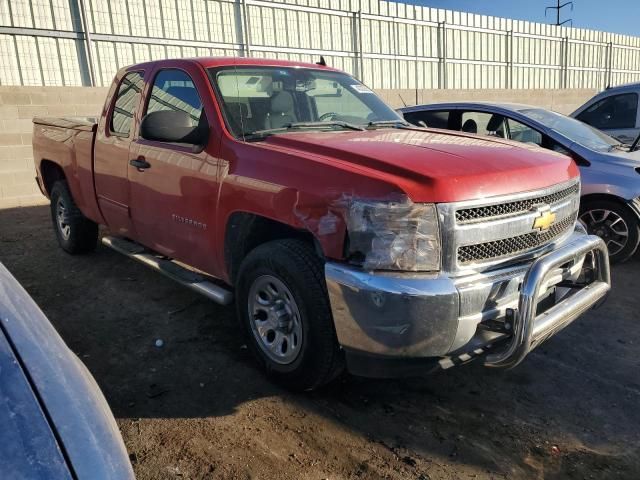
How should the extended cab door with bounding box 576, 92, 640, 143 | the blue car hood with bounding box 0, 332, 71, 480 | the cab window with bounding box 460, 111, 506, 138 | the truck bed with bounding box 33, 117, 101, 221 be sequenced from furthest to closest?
the extended cab door with bounding box 576, 92, 640, 143 < the cab window with bounding box 460, 111, 506, 138 < the truck bed with bounding box 33, 117, 101, 221 < the blue car hood with bounding box 0, 332, 71, 480

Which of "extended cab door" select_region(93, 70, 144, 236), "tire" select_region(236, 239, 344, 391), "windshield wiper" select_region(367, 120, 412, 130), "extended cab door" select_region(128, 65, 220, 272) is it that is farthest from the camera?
"extended cab door" select_region(93, 70, 144, 236)

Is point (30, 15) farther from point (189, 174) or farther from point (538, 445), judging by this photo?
point (538, 445)

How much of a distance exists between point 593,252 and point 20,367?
3104mm

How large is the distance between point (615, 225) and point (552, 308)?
3.00m

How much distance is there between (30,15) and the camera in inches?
373

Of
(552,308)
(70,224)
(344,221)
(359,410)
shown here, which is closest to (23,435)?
(344,221)

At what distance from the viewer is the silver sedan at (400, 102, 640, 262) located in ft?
17.1

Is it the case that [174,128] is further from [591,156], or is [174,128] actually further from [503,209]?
[591,156]

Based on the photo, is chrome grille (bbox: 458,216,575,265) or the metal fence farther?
the metal fence

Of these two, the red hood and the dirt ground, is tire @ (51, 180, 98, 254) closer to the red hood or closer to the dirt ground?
the dirt ground

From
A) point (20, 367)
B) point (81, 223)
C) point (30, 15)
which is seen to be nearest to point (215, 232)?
point (20, 367)

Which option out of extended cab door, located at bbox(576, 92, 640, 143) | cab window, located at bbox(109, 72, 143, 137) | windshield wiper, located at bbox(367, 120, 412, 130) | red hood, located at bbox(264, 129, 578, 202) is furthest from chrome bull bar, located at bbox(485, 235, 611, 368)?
extended cab door, located at bbox(576, 92, 640, 143)

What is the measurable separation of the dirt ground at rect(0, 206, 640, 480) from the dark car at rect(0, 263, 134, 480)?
4.34ft

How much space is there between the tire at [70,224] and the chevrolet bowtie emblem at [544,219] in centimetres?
472
